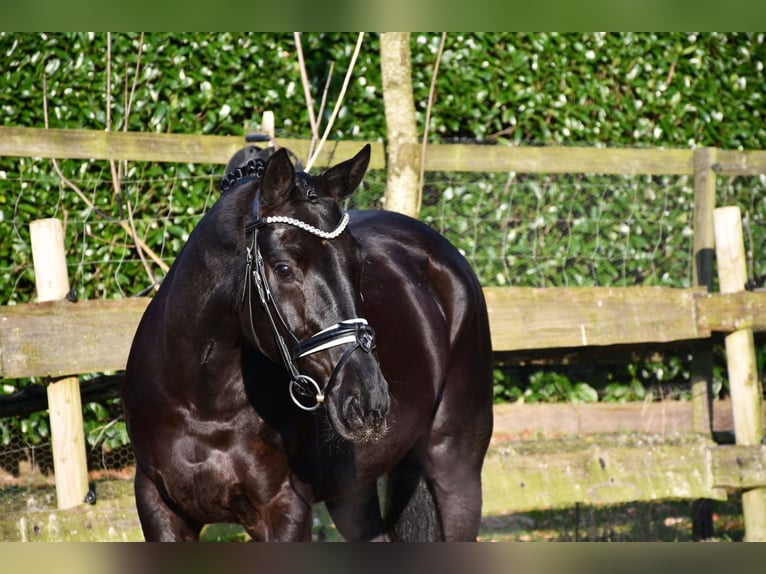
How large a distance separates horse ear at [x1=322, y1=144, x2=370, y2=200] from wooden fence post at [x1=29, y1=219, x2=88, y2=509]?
2237mm

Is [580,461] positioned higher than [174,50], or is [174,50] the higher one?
[174,50]

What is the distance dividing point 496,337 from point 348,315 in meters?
2.75

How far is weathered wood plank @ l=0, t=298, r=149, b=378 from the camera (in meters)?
4.32

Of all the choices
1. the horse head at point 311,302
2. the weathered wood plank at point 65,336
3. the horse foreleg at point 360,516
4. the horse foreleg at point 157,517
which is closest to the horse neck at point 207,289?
the horse head at point 311,302

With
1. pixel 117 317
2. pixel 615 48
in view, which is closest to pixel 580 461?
pixel 117 317

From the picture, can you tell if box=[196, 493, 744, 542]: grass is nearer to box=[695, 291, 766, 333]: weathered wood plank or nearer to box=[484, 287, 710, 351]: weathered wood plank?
box=[484, 287, 710, 351]: weathered wood plank

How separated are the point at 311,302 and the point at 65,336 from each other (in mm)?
2396

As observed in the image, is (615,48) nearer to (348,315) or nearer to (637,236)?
(637,236)

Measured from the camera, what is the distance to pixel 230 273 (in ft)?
8.85

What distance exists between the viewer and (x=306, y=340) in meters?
2.38

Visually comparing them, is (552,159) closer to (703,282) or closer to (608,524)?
(703,282)

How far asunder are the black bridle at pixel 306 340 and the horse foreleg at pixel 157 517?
2.13 ft

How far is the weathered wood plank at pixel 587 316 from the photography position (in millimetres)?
5059

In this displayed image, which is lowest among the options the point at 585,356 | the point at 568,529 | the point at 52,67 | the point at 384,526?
the point at 568,529
